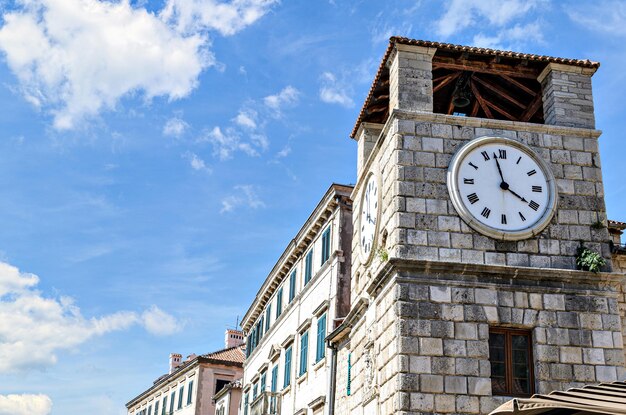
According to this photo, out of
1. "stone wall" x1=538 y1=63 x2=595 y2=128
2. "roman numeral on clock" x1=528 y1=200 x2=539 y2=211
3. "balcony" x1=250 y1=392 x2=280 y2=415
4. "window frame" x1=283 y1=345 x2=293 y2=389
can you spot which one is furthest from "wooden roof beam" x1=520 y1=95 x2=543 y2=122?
"balcony" x1=250 y1=392 x2=280 y2=415

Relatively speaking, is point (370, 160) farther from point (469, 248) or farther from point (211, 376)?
point (211, 376)

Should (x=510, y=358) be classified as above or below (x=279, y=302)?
below

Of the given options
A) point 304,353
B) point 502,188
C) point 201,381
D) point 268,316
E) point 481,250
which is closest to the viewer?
point 481,250

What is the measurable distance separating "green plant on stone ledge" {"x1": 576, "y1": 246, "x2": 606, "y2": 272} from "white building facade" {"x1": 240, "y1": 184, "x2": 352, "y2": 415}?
8.00 meters

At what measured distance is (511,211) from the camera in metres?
15.5

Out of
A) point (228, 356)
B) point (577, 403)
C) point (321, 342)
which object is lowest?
point (577, 403)

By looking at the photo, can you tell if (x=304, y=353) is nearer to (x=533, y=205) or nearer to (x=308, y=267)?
(x=308, y=267)

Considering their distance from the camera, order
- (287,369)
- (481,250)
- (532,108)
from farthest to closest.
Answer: (287,369) < (532,108) < (481,250)

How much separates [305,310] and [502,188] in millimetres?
11132

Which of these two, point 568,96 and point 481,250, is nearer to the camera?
point 481,250

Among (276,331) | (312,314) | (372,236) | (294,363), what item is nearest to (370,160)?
(372,236)

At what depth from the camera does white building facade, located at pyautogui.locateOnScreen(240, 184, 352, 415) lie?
73.3ft

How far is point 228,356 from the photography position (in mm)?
47750

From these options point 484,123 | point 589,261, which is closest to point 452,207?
point 484,123
